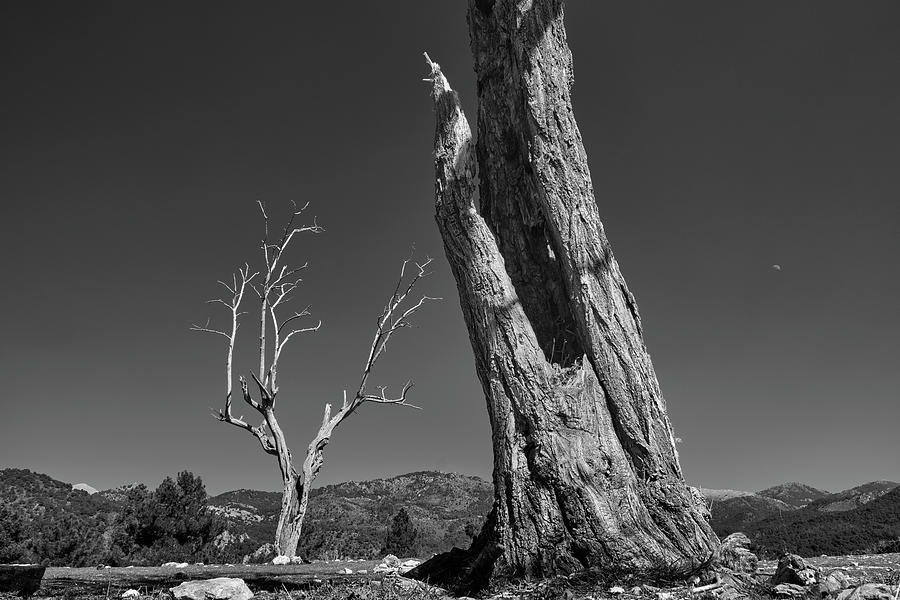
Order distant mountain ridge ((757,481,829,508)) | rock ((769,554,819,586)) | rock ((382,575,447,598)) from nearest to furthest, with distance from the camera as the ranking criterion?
rock ((769,554,819,586)) < rock ((382,575,447,598)) < distant mountain ridge ((757,481,829,508))

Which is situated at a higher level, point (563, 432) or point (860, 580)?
point (563, 432)

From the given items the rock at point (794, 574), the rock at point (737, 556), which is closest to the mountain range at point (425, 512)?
the rock at point (737, 556)

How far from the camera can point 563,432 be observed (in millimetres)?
6051

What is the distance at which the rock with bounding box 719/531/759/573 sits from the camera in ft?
19.4

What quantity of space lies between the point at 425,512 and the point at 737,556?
49.9 meters

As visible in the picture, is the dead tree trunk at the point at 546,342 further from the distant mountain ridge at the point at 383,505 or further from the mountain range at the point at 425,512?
the distant mountain ridge at the point at 383,505

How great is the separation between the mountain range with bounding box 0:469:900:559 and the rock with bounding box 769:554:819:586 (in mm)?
1273

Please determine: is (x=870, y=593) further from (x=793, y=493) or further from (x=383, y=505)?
(x=793, y=493)

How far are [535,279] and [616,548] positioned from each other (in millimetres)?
3813

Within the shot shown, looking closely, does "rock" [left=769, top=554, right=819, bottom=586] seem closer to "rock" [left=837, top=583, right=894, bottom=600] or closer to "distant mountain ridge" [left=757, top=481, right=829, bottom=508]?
"rock" [left=837, top=583, right=894, bottom=600]

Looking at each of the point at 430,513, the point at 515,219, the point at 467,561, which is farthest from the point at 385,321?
the point at 430,513

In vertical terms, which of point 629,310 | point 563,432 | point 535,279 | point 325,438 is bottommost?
point 563,432

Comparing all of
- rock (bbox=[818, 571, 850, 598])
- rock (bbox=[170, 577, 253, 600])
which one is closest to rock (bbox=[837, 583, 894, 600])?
rock (bbox=[818, 571, 850, 598])

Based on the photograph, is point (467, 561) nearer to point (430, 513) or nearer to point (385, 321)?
point (385, 321)
